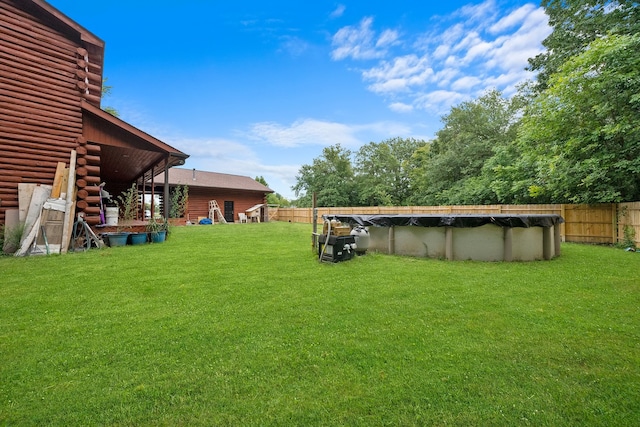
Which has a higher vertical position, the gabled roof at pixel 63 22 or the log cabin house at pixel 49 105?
the gabled roof at pixel 63 22

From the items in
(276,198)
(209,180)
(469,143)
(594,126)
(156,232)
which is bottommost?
(156,232)

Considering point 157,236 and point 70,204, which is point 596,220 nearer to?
point 157,236

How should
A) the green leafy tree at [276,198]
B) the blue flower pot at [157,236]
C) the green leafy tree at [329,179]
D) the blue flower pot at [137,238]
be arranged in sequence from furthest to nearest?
the green leafy tree at [276,198], the green leafy tree at [329,179], the blue flower pot at [157,236], the blue flower pot at [137,238]

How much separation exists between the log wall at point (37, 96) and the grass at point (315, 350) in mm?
3387

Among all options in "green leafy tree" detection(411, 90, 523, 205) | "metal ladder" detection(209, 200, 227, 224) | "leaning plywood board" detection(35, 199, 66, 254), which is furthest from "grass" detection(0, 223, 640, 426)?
"green leafy tree" detection(411, 90, 523, 205)

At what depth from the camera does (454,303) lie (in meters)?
3.42

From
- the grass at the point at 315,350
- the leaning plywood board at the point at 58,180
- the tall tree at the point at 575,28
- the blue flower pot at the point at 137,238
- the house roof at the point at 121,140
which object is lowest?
the grass at the point at 315,350

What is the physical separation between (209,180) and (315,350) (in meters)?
19.8

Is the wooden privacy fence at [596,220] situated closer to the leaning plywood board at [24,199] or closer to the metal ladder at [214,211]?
the leaning plywood board at [24,199]

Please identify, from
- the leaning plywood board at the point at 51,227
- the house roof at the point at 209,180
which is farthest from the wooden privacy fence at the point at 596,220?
the house roof at the point at 209,180

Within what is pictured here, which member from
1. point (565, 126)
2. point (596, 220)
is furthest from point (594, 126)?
point (596, 220)

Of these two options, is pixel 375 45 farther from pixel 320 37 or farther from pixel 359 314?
pixel 359 314

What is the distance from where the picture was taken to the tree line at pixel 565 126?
27.9 feet

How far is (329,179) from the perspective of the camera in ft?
95.9
